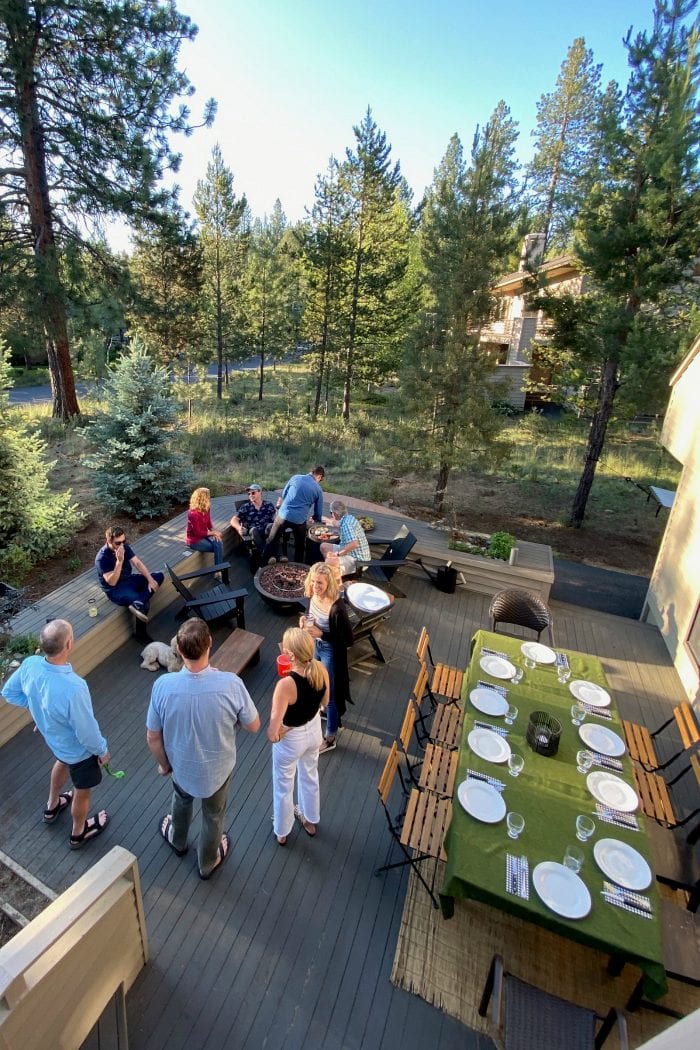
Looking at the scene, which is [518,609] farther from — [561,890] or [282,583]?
[561,890]

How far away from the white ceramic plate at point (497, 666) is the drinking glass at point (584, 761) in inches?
32.5

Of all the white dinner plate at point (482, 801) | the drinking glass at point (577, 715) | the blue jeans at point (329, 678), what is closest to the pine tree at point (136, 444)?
the blue jeans at point (329, 678)

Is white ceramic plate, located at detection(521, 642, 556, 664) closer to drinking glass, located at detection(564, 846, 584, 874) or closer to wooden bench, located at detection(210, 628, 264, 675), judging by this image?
drinking glass, located at detection(564, 846, 584, 874)

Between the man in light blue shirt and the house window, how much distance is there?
5.31 metres

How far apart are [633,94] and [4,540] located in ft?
40.4

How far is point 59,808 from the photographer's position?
12.1ft

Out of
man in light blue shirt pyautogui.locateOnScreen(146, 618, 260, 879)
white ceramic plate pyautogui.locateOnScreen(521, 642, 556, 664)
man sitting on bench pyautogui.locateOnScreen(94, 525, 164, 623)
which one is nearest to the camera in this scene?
man in light blue shirt pyautogui.locateOnScreen(146, 618, 260, 879)

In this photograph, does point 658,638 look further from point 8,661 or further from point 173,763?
point 8,661

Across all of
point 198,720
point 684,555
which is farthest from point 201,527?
point 684,555

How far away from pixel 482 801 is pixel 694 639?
4233 mm

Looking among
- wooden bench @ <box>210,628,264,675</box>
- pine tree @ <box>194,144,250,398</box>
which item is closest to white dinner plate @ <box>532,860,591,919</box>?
wooden bench @ <box>210,628,264,675</box>

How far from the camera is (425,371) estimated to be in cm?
959

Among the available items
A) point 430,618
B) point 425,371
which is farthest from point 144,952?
point 425,371

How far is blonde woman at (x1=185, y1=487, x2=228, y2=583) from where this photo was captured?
6.15 m
